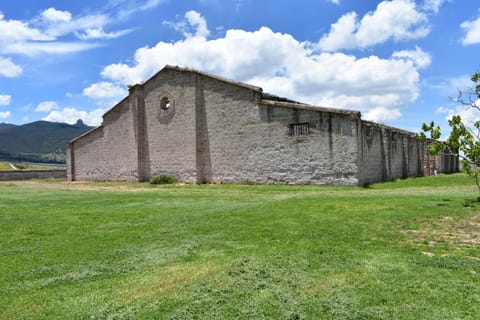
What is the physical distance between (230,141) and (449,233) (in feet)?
52.3

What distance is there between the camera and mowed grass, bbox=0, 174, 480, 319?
3785mm

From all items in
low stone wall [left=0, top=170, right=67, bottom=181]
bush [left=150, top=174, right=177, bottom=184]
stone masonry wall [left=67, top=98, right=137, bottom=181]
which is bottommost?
bush [left=150, top=174, right=177, bottom=184]

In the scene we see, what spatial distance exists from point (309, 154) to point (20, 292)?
1560 centimetres

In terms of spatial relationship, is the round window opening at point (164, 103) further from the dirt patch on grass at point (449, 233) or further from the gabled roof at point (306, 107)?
the dirt patch on grass at point (449, 233)

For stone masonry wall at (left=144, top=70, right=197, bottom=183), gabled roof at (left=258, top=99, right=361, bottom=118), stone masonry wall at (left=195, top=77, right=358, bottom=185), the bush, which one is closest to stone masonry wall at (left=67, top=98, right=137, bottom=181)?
stone masonry wall at (left=144, top=70, right=197, bottom=183)

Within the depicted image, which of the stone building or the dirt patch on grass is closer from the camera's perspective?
the dirt patch on grass

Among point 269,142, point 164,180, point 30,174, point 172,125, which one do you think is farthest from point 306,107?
point 30,174

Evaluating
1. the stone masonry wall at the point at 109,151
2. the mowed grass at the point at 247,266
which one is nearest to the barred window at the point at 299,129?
the mowed grass at the point at 247,266

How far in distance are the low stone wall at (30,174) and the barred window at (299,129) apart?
1083 inches

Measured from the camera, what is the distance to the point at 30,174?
119 feet

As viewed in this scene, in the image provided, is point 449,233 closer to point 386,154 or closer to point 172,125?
point 386,154

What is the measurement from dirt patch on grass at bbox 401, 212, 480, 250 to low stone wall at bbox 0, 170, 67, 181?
35.8m

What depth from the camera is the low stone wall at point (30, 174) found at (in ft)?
112

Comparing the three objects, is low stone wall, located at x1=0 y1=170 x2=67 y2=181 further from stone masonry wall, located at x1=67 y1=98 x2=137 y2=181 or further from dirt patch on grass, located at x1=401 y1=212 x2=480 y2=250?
dirt patch on grass, located at x1=401 y1=212 x2=480 y2=250
